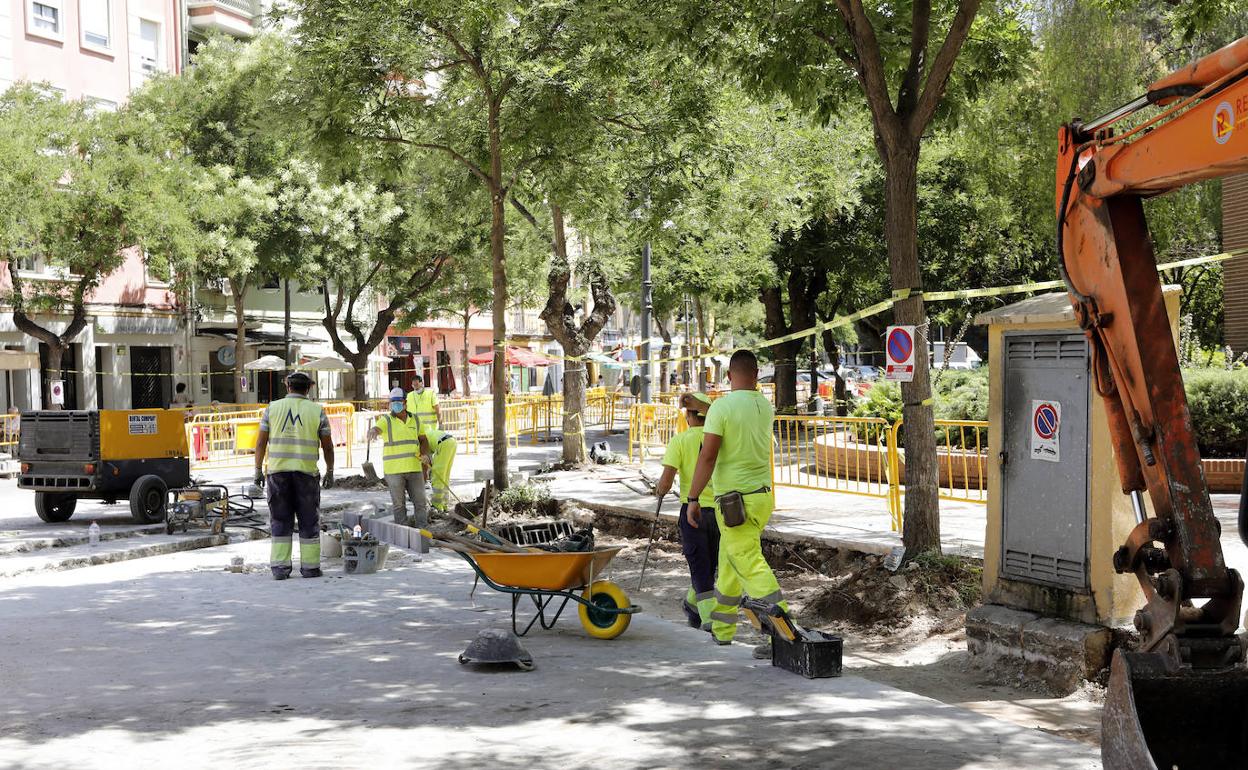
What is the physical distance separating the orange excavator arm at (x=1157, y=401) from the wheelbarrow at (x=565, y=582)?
3.81 m

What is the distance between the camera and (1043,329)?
7.53 m

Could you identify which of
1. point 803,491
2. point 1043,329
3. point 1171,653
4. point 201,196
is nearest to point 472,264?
point 201,196

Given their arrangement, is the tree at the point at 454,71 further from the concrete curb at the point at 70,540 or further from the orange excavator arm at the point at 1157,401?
the orange excavator arm at the point at 1157,401

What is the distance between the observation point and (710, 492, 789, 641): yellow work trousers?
296 inches

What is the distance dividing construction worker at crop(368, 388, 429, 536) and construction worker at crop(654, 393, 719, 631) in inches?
212

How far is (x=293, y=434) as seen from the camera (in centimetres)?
1118

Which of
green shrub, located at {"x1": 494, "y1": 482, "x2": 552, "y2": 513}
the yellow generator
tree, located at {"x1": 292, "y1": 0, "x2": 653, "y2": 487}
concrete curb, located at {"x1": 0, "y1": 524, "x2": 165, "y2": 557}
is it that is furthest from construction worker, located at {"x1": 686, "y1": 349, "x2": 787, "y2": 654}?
the yellow generator

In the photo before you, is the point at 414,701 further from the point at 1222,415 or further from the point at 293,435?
the point at 1222,415

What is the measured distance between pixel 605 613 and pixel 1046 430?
10.4 feet

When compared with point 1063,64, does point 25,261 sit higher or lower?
lower

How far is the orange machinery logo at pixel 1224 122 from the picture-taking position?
4324 millimetres

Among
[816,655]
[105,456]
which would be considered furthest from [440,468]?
[816,655]

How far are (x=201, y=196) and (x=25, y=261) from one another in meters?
4.55

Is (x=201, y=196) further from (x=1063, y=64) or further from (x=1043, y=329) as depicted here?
(x=1043, y=329)
